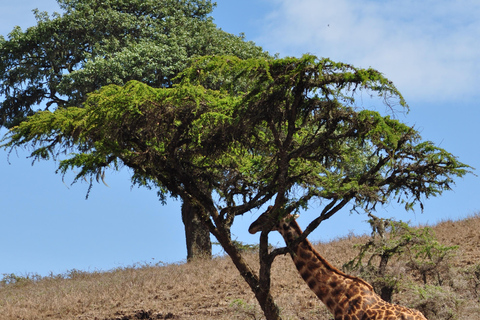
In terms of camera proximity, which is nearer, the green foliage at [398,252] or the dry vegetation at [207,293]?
the green foliage at [398,252]

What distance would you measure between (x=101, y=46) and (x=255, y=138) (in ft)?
47.4

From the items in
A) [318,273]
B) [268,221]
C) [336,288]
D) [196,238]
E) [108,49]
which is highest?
[108,49]

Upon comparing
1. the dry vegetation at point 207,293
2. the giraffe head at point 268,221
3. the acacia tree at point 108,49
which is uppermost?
the acacia tree at point 108,49

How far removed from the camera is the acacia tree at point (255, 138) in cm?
965

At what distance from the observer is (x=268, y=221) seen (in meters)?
11.2

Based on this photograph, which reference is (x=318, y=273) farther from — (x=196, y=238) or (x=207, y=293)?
(x=196, y=238)

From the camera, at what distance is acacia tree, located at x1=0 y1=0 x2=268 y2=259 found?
2203 cm

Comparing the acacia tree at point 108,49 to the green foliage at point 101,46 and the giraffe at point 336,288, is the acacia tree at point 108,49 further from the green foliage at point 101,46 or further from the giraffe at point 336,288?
the giraffe at point 336,288

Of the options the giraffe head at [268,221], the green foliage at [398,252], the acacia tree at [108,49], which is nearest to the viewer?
the giraffe head at [268,221]

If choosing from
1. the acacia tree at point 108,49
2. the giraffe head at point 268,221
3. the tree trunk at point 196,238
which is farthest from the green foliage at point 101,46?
the giraffe head at point 268,221

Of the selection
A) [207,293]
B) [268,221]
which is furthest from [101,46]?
[268,221]

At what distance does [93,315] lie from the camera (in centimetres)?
1603

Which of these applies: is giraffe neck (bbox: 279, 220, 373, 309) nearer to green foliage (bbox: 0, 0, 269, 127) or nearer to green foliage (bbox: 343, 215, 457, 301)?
green foliage (bbox: 343, 215, 457, 301)

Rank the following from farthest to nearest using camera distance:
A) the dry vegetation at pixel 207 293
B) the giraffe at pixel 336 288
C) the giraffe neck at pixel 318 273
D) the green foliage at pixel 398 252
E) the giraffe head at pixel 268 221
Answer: the dry vegetation at pixel 207 293, the green foliage at pixel 398 252, the giraffe head at pixel 268 221, the giraffe neck at pixel 318 273, the giraffe at pixel 336 288
